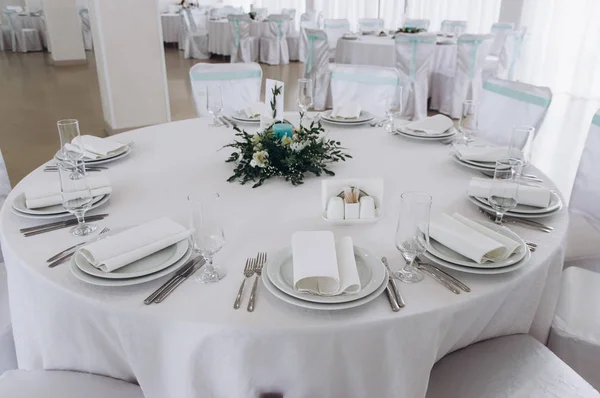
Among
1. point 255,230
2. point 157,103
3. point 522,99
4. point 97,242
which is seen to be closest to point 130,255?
point 97,242

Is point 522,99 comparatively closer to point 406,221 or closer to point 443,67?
point 406,221

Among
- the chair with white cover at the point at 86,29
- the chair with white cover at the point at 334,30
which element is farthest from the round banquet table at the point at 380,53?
the chair with white cover at the point at 86,29

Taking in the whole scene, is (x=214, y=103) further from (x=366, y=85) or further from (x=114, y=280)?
(x=114, y=280)

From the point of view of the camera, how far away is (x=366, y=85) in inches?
118

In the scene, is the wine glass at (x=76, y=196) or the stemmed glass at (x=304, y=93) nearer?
the wine glass at (x=76, y=196)

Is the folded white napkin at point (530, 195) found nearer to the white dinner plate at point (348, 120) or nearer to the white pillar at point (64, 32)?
the white dinner plate at point (348, 120)

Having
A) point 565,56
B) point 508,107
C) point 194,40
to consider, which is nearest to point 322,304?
point 508,107

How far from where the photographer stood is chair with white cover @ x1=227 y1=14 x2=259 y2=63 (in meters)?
9.27

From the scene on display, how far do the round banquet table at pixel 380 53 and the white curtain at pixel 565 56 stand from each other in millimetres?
1357

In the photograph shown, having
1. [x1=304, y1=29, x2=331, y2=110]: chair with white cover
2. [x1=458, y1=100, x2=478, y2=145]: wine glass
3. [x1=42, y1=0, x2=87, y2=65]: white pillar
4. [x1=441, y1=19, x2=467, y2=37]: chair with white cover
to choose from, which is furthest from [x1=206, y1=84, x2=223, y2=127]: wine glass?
[x1=42, y1=0, x2=87, y2=65]: white pillar

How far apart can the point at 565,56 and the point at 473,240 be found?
650cm

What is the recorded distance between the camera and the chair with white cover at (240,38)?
927 centimetres

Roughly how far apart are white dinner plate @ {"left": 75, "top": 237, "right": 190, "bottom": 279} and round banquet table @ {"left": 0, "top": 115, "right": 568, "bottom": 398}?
0.03 m

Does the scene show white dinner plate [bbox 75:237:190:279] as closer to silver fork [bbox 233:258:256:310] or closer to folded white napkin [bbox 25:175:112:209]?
silver fork [bbox 233:258:256:310]
